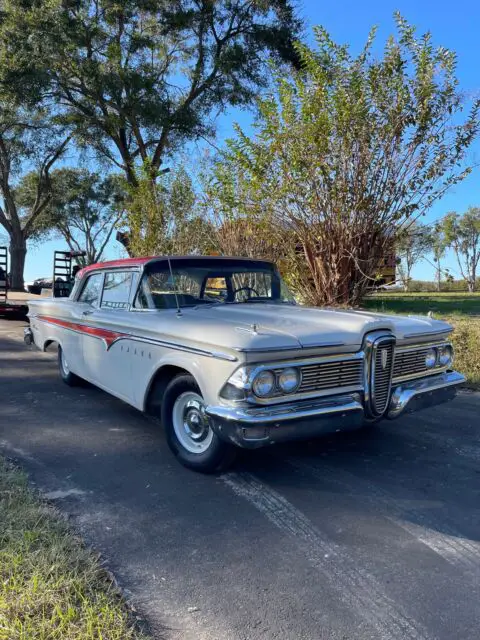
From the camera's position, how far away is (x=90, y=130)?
1852cm

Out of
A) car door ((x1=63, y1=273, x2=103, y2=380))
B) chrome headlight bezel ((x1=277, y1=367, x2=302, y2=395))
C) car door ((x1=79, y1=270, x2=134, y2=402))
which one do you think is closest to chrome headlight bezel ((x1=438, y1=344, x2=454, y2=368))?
chrome headlight bezel ((x1=277, y1=367, x2=302, y2=395))

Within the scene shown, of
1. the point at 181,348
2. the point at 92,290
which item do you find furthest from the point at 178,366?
the point at 92,290

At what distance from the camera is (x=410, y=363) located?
14.0ft

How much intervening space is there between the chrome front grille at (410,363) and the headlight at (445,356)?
19 centimetres

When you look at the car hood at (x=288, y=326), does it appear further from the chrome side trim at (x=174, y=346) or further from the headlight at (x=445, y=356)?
the headlight at (x=445, y=356)

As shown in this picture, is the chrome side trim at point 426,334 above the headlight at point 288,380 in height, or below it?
above

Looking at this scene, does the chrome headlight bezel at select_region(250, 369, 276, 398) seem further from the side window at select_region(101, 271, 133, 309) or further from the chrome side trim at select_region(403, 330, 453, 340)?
the side window at select_region(101, 271, 133, 309)

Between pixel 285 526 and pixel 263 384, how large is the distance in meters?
0.87

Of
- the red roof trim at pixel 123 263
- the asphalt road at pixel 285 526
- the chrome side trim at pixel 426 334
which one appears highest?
the red roof trim at pixel 123 263

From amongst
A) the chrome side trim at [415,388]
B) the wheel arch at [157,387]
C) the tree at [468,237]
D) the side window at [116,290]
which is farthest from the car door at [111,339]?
the tree at [468,237]

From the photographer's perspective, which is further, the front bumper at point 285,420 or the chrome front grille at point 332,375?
the chrome front grille at point 332,375

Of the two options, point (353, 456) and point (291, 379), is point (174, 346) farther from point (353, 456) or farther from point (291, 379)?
point (353, 456)

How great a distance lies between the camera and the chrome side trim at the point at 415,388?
13.0 ft

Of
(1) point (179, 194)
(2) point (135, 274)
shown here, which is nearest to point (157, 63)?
(1) point (179, 194)
